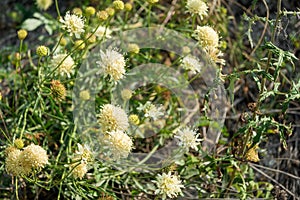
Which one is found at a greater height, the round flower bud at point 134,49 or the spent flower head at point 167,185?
the round flower bud at point 134,49

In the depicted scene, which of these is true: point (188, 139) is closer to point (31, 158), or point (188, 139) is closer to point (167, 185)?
point (167, 185)

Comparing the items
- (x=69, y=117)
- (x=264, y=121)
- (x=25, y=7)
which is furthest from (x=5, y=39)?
(x=264, y=121)

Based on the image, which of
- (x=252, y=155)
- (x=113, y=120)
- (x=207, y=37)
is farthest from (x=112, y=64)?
(x=252, y=155)

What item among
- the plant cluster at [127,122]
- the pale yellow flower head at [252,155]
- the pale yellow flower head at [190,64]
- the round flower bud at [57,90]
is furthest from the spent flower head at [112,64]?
the pale yellow flower head at [252,155]

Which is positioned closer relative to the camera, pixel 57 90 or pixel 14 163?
pixel 14 163

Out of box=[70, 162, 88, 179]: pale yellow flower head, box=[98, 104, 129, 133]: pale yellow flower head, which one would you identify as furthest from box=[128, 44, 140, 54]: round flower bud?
box=[70, 162, 88, 179]: pale yellow flower head

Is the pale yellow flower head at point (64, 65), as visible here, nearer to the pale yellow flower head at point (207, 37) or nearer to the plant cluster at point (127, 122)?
the plant cluster at point (127, 122)

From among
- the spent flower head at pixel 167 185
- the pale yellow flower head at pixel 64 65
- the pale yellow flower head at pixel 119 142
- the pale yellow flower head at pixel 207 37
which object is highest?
the pale yellow flower head at pixel 207 37

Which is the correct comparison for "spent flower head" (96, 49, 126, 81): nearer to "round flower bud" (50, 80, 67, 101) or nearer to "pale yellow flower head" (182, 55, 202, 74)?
"round flower bud" (50, 80, 67, 101)

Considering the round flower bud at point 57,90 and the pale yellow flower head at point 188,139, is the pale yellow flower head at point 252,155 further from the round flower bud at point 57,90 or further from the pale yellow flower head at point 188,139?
the round flower bud at point 57,90

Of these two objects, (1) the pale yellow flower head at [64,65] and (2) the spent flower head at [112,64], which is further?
(1) the pale yellow flower head at [64,65]

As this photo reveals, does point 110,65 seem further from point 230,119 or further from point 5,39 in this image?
point 5,39

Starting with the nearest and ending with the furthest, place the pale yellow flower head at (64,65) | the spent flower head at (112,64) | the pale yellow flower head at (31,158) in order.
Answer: the pale yellow flower head at (31,158) → the spent flower head at (112,64) → the pale yellow flower head at (64,65)

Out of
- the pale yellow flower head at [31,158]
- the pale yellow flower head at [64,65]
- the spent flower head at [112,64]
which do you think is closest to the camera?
the pale yellow flower head at [31,158]
